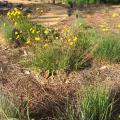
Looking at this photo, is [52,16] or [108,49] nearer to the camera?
[108,49]

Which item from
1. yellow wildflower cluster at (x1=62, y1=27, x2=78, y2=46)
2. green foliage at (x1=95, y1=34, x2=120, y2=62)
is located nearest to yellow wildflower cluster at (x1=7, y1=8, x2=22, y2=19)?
yellow wildflower cluster at (x1=62, y1=27, x2=78, y2=46)

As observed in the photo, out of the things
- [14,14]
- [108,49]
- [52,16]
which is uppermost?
[14,14]

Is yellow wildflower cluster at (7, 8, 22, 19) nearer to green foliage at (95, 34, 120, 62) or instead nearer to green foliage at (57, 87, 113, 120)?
green foliage at (95, 34, 120, 62)

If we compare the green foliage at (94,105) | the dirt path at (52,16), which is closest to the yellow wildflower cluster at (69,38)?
the green foliage at (94,105)

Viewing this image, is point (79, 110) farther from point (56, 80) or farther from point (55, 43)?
point (55, 43)

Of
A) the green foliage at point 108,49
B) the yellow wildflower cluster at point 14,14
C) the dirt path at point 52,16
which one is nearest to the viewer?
the green foliage at point 108,49

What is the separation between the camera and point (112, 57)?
5141 mm

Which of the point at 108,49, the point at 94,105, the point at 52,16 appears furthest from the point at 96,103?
the point at 52,16

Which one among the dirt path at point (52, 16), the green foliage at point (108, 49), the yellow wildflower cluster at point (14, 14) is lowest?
the green foliage at point (108, 49)

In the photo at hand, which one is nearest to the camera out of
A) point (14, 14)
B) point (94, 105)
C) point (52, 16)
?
point (94, 105)

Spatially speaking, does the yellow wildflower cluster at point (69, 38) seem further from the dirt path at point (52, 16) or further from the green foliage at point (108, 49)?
the dirt path at point (52, 16)

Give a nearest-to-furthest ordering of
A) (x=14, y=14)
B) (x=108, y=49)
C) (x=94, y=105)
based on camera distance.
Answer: (x=94, y=105), (x=108, y=49), (x=14, y=14)

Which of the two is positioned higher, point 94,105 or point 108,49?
point 108,49

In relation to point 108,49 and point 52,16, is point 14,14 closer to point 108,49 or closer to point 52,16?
point 108,49
